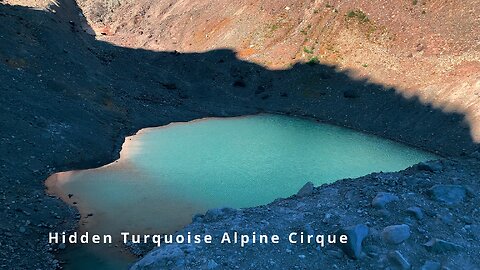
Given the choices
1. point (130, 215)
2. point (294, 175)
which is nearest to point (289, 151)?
point (294, 175)

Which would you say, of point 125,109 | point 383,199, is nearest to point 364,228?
point 383,199

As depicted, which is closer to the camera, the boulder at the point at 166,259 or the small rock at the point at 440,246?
the boulder at the point at 166,259

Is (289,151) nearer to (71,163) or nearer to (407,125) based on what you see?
(407,125)

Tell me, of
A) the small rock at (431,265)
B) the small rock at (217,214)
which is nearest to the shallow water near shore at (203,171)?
the small rock at (217,214)

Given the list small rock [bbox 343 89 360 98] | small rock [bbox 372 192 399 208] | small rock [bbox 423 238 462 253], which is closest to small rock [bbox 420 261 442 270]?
small rock [bbox 423 238 462 253]

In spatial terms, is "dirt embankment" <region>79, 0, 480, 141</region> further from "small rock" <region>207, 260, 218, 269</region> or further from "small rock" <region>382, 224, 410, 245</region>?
"small rock" <region>207, 260, 218, 269</region>

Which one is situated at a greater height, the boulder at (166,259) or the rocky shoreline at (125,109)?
the rocky shoreline at (125,109)

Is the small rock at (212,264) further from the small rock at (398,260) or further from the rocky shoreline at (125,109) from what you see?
the small rock at (398,260)
